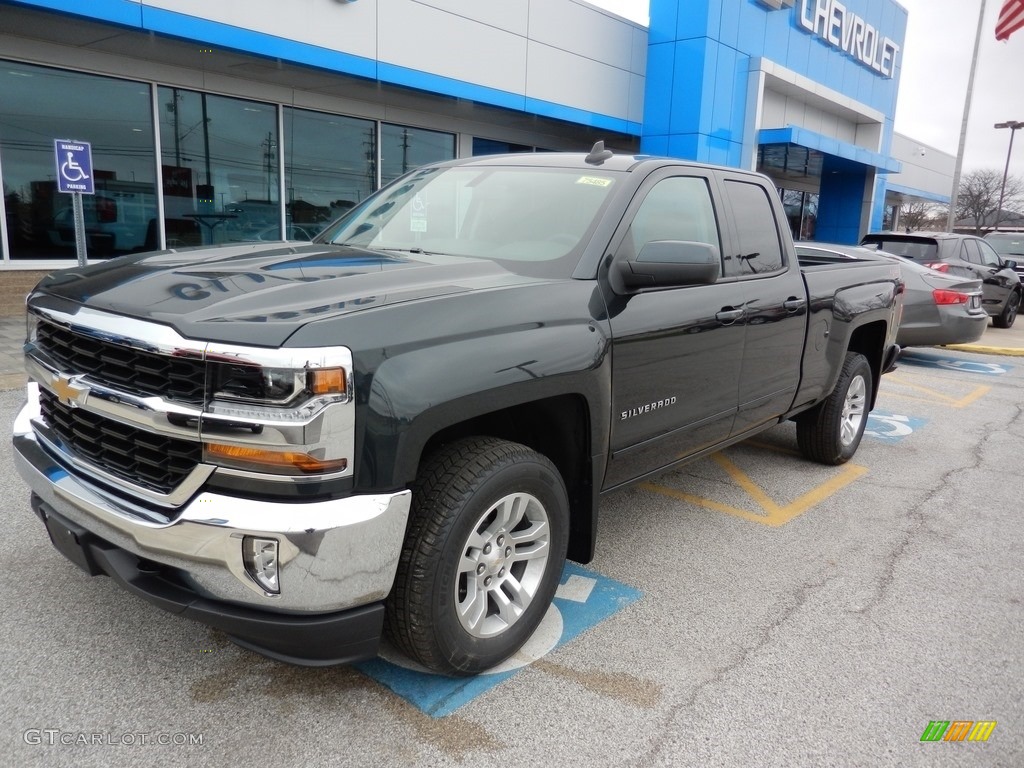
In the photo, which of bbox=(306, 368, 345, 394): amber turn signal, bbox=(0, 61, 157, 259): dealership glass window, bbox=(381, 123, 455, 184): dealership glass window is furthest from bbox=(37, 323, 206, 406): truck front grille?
bbox=(381, 123, 455, 184): dealership glass window

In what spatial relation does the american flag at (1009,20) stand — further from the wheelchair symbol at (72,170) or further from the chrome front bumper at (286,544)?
the chrome front bumper at (286,544)

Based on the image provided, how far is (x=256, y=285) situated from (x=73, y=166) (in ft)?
19.1

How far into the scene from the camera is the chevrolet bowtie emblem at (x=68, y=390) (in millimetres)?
2459

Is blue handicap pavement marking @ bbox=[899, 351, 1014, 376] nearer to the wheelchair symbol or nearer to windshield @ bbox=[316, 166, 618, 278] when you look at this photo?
windshield @ bbox=[316, 166, 618, 278]

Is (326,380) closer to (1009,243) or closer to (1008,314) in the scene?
(1008,314)

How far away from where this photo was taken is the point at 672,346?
3383mm

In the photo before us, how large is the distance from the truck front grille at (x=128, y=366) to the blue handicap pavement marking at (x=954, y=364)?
1075 centimetres

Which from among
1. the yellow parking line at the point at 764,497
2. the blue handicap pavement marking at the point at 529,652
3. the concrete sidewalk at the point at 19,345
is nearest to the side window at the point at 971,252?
the concrete sidewalk at the point at 19,345

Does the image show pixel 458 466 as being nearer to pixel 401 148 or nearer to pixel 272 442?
pixel 272 442

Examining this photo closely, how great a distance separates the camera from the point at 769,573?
3.77 metres

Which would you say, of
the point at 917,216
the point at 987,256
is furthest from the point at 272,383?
the point at 917,216

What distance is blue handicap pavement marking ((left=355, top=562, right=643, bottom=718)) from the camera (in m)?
2.66

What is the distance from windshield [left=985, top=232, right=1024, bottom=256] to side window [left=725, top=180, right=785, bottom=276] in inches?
665

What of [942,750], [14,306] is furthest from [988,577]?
[14,306]
